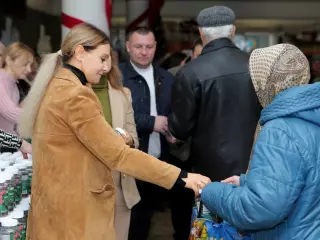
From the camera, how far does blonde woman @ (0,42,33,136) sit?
3.78 metres

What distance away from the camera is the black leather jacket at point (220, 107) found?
3.17 metres

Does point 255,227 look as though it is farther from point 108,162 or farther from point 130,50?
point 130,50

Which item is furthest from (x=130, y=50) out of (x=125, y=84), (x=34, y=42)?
(x=34, y=42)


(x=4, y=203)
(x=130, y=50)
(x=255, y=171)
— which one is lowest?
(x=4, y=203)

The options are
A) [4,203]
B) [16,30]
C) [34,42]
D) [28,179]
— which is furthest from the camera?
[34,42]

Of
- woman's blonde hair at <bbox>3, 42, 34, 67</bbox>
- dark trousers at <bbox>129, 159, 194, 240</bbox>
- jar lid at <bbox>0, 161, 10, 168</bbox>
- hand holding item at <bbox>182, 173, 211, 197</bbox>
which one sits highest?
woman's blonde hair at <bbox>3, 42, 34, 67</bbox>

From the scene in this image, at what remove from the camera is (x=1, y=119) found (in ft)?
12.8

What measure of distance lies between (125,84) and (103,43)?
5.11 feet

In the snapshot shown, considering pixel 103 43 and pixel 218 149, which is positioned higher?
pixel 103 43

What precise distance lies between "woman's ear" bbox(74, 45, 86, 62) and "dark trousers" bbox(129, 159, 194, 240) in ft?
6.47

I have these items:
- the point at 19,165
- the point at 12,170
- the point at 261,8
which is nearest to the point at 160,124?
the point at 19,165

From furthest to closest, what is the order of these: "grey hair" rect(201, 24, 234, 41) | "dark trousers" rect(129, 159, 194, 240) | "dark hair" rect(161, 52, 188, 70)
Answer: "dark hair" rect(161, 52, 188, 70) → "dark trousers" rect(129, 159, 194, 240) → "grey hair" rect(201, 24, 234, 41)


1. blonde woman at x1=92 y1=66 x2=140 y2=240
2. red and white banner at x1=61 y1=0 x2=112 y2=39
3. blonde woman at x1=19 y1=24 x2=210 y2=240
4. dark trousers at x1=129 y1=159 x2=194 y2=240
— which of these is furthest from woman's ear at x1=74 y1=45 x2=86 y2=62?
red and white banner at x1=61 y1=0 x2=112 y2=39

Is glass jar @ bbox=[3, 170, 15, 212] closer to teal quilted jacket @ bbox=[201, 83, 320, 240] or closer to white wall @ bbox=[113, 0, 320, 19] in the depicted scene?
teal quilted jacket @ bbox=[201, 83, 320, 240]
